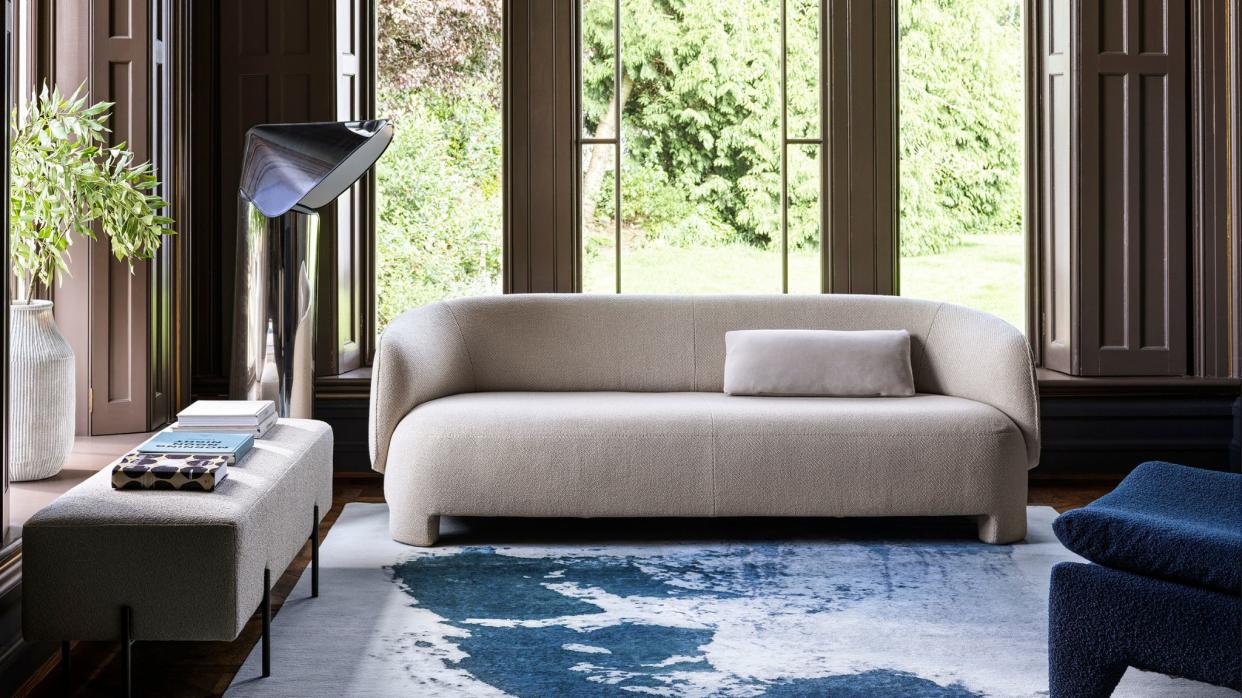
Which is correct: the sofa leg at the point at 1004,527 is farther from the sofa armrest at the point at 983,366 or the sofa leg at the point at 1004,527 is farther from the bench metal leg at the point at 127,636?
the bench metal leg at the point at 127,636

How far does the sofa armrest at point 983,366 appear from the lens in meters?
3.42

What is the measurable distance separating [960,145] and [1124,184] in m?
0.67

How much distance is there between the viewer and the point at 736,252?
4.59 m

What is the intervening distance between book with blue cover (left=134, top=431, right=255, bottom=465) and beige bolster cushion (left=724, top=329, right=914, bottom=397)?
181 centimetres

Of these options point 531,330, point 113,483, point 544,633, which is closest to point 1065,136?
point 531,330

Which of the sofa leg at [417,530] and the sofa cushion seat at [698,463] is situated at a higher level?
the sofa cushion seat at [698,463]

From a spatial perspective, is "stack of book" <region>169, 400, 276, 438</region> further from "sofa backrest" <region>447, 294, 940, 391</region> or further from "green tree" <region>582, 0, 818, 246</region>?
"green tree" <region>582, 0, 818, 246</region>

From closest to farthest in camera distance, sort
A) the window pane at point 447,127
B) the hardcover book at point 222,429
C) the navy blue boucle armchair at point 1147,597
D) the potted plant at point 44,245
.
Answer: the navy blue boucle armchair at point 1147,597, the hardcover book at point 222,429, the potted plant at point 44,245, the window pane at point 447,127

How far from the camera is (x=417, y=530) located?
3.32m

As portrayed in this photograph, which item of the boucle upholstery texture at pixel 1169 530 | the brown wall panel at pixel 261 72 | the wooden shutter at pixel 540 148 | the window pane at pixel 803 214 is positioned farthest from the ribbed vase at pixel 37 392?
the window pane at pixel 803 214

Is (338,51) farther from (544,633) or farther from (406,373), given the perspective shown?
(544,633)

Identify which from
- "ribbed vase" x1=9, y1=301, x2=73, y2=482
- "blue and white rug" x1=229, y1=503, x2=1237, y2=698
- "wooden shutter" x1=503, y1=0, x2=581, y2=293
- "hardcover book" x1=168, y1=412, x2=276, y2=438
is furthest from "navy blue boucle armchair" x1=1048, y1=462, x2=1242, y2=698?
"wooden shutter" x1=503, y1=0, x2=581, y2=293

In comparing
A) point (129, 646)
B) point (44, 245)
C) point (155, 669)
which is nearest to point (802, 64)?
point (44, 245)

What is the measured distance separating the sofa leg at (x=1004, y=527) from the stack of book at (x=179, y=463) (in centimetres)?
219
